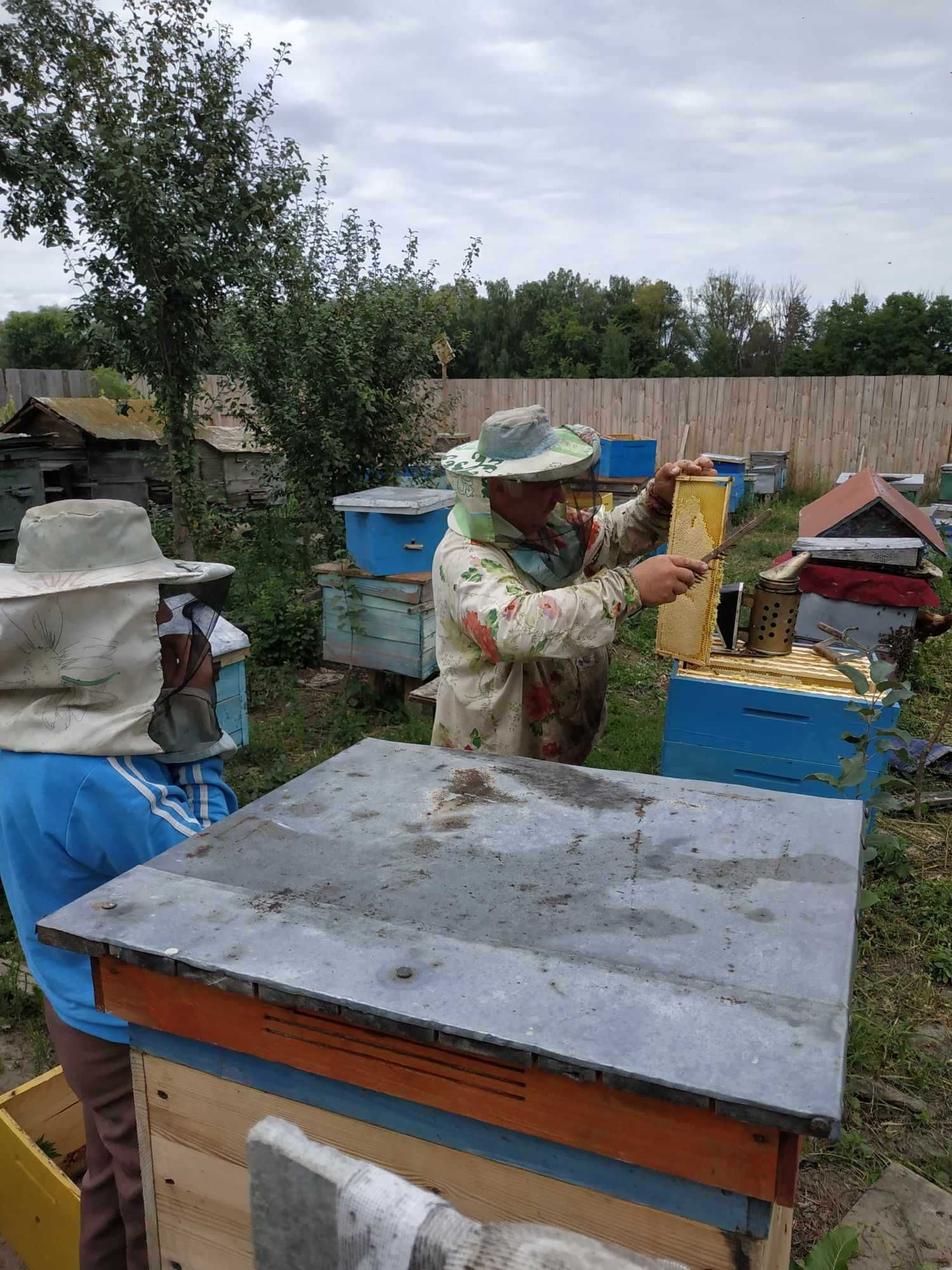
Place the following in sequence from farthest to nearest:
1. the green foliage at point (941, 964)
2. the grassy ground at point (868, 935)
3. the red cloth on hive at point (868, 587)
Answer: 1. the red cloth on hive at point (868, 587)
2. the green foliage at point (941, 964)
3. the grassy ground at point (868, 935)

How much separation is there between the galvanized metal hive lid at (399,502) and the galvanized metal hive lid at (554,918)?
319cm

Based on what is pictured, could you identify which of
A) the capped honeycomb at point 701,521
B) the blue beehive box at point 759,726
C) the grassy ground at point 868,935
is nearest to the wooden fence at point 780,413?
the grassy ground at point 868,935

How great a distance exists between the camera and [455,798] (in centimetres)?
141

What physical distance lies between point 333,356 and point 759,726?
4.56m

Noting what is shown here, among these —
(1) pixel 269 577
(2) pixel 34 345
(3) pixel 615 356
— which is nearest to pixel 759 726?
(1) pixel 269 577

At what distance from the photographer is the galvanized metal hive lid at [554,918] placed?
0.81 meters

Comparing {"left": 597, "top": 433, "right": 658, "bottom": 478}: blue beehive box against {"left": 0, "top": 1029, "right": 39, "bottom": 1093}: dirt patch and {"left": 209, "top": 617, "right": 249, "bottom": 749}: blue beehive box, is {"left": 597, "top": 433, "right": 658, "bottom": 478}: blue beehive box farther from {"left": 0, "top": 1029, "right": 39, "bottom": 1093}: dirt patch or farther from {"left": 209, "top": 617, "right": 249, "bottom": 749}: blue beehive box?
{"left": 0, "top": 1029, "right": 39, "bottom": 1093}: dirt patch

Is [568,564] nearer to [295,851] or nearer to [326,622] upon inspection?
[295,851]

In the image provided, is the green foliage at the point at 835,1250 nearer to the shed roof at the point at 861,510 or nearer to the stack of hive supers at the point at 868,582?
the stack of hive supers at the point at 868,582

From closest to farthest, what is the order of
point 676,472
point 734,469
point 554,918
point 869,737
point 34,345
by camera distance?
1. point 554,918
2. point 676,472
3. point 869,737
4. point 734,469
5. point 34,345

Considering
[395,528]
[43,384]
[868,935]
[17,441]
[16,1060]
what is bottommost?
[16,1060]

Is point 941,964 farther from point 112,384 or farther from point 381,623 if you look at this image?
point 112,384

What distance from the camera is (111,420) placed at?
30.1 ft

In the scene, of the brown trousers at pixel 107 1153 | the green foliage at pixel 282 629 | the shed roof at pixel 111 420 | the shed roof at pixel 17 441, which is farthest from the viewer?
the shed roof at pixel 111 420
